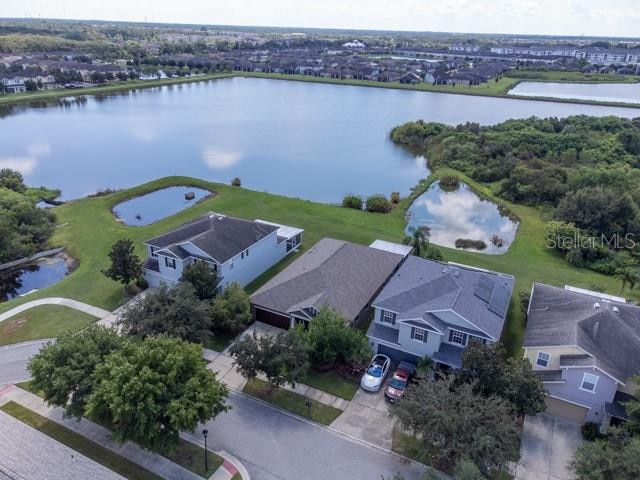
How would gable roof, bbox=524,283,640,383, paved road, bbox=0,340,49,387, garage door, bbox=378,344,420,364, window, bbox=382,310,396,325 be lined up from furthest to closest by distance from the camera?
window, bbox=382,310,396,325 < garage door, bbox=378,344,420,364 < paved road, bbox=0,340,49,387 < gable roof, bbox=524,283,640,383

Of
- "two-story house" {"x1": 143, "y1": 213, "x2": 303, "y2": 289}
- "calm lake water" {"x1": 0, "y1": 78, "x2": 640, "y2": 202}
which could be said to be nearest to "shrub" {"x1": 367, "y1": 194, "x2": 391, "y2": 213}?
"calm lake water" {"x1": 0, "y1": 78, "x2": 640, "y2": 202}

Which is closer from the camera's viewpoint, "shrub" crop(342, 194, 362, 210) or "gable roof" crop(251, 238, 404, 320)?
"gable roof" crop(251, 238, 404, 320)

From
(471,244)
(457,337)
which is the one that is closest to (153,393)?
(457,337)

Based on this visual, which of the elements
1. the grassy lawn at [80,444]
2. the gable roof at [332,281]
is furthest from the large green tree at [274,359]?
the grassy lawn at [80,444]

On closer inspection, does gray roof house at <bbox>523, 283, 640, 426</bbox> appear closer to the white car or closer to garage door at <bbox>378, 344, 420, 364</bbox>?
garage door at <bbox>378, 344, 420, 364</bbox>

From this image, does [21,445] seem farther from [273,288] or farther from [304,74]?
[304,74]
